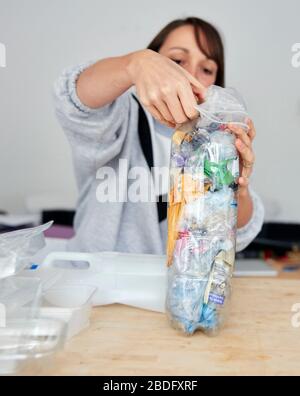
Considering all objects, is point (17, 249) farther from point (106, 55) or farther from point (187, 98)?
point (106, 55)

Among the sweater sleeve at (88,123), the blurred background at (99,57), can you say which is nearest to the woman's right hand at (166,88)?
the sweater sleeve at (88,123)

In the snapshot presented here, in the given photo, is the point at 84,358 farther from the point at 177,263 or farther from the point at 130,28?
the point at 130,28

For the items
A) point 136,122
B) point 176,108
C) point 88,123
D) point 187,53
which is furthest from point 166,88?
point 187,53

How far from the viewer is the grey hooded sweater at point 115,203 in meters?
0.81

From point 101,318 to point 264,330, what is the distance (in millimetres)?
236

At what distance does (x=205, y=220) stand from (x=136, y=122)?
48 cm

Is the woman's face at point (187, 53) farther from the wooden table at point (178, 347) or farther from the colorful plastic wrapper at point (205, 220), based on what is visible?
the wooden table at point (178, 347)

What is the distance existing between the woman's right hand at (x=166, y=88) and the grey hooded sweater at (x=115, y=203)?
0.19 m

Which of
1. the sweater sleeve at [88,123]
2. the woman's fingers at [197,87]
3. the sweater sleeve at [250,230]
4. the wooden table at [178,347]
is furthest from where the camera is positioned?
the sweater sleeve at [250,230]

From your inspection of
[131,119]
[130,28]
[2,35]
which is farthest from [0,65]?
[131,119]

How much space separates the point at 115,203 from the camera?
918 mm

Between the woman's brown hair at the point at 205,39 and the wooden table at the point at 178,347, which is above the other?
the woman's brown hair at the point at 205,39

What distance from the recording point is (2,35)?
1944 millimetres

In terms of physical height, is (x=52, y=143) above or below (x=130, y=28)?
below
